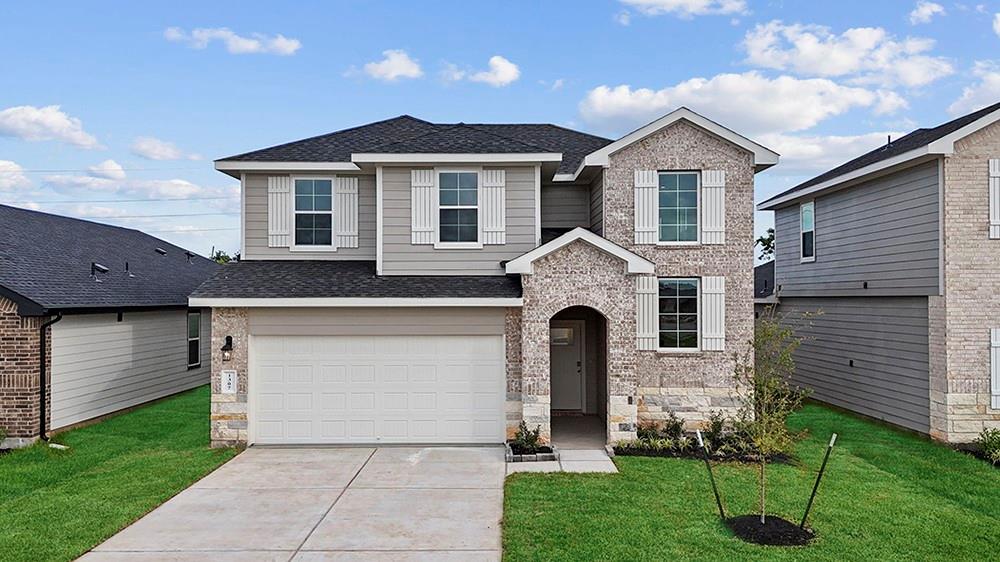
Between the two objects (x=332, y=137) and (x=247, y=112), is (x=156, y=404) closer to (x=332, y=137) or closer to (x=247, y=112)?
(x=332, y=137)

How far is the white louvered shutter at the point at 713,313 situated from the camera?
11.7 m

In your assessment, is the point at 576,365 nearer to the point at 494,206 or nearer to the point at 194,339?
the point at 494,206

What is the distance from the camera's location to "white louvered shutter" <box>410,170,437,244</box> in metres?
11.9

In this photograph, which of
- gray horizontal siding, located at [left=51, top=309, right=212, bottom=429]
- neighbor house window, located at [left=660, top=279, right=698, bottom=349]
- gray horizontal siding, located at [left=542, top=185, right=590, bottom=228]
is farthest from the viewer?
gray horizontal siding, located at [left=542, top=185, right=590, bottom=228]

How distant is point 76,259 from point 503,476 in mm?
11793

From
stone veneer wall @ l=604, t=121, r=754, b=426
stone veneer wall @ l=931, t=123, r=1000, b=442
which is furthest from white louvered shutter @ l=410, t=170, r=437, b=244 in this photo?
stone veneer wall @ l=931, t=123, r=1000, b=442

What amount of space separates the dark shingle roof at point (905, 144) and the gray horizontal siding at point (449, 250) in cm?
733

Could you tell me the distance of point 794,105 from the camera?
20.2 meters

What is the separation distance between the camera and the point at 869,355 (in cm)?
1355

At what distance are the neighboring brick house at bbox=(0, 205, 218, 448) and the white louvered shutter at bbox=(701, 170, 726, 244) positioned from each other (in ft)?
40.0

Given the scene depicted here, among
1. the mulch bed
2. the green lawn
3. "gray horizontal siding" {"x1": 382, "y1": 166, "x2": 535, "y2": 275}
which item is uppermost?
"gray horizontal siding" {"x1": 382, "y1": 166, "x2": 535, "y2": 275}

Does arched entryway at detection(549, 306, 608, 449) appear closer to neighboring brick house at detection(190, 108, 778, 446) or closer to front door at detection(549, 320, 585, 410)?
front door at detection(549, 320, 585, 410)

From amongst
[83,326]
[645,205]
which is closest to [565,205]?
[645,205]

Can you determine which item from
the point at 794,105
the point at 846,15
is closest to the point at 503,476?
the point at 846,15
